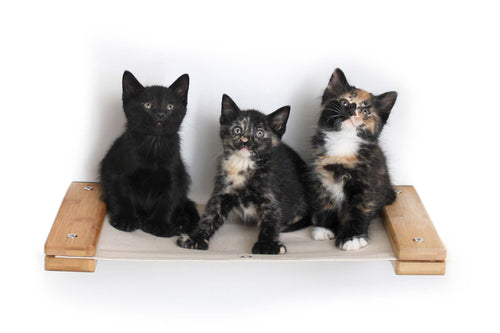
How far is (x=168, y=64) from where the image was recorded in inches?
126

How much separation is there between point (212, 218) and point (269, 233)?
0.26m

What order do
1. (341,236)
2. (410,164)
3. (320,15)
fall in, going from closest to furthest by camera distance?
(341,236) < (320,15) < (410,164)

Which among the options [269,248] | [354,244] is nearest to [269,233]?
[269,248]

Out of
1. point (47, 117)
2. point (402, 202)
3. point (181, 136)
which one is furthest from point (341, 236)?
point (47, 117)

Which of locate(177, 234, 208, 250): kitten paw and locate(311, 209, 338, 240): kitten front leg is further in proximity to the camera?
locate(311, 209, 338, 240): kitten front leg

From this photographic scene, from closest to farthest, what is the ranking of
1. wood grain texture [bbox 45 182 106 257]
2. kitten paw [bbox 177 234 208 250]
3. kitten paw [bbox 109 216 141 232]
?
wood grain texture [bbox 45 182 106 257], kitten paw [bbox 177 234 208 250], kitten paw [bbox 109 216 141 232]

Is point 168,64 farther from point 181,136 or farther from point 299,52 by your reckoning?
point 299,52

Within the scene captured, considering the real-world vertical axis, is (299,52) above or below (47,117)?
above

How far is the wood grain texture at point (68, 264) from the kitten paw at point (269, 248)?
66cm

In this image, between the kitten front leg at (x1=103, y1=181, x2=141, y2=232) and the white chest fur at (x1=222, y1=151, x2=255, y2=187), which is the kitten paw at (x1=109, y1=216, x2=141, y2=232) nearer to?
the kitten front leg at (x1=103, y1=181, x2=141, y2=232)

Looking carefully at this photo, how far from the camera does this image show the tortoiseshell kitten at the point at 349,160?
290cm

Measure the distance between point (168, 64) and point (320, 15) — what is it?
0.74 metres

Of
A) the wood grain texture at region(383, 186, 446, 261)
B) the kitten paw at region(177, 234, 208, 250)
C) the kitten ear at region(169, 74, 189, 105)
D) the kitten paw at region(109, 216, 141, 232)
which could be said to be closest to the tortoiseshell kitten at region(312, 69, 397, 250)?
the wood grain texture at region(383, 186, 446, 261)

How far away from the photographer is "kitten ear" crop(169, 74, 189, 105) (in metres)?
2.92
